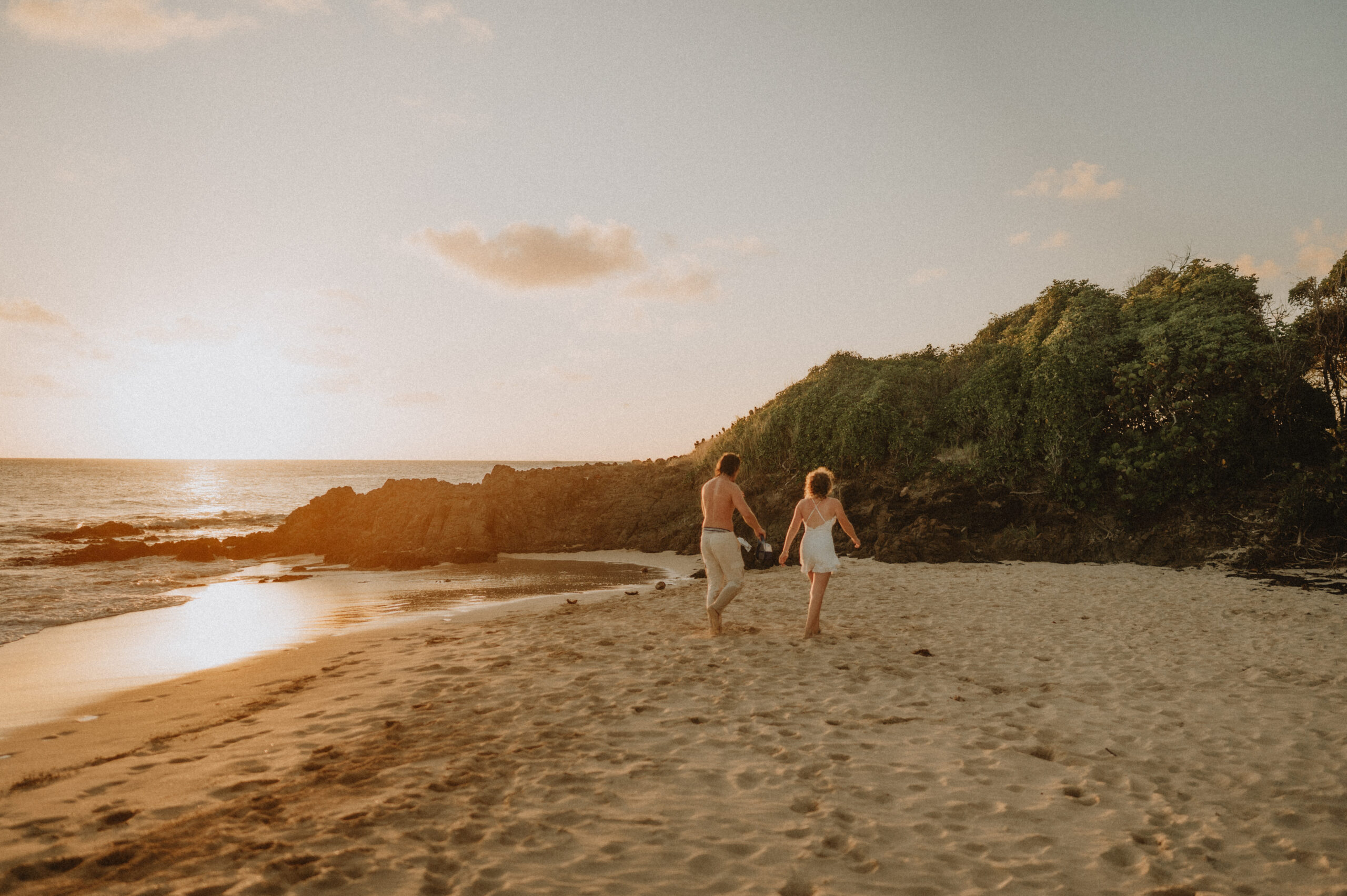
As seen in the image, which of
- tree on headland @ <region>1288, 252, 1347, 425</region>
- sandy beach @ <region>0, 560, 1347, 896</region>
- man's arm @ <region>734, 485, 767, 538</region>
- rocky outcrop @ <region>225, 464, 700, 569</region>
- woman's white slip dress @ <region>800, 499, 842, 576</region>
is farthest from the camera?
rocky outcrop @ <region>225, 464, 700, 569</region>

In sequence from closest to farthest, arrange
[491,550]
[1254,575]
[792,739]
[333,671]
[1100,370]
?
[792,739] → [333,671] → [1254,575] → [1100,370] → [491,550]

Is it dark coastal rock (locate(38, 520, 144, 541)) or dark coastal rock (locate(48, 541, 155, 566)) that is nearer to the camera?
dark coastal rock (locate(48, 541, 155, 566))

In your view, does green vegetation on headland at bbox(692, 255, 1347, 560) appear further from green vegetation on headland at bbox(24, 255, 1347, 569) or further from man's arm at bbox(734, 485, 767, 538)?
man's arm at bbox(734, 485, 767, 538)

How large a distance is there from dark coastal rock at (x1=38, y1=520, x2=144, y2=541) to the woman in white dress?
2957 cm

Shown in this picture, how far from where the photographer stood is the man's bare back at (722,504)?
8.32m

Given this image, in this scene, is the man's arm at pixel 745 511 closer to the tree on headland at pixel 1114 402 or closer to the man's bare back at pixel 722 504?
the man's bare back at pixel 722 504

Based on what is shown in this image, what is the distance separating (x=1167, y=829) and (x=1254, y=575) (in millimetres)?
11903

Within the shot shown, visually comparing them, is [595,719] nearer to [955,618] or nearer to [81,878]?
[81,878]

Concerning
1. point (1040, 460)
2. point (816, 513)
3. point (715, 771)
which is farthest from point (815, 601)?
point (1040, 460)

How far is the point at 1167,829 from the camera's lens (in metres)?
3.96

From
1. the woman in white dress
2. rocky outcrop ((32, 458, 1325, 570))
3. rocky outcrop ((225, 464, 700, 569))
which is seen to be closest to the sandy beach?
the woman in white dress

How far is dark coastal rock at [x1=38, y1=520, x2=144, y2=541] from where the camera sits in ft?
87.5

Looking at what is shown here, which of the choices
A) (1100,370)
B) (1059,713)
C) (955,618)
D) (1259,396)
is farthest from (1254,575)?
(1059,713)

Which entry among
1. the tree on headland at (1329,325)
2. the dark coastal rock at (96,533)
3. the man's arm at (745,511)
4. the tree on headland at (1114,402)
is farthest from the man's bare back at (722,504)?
the dark coastal rock at (96,533)
